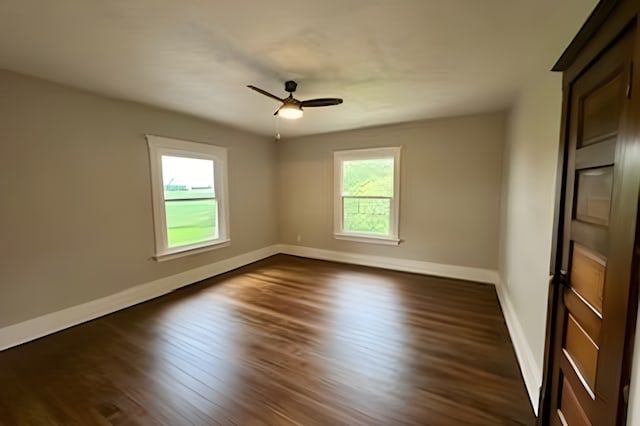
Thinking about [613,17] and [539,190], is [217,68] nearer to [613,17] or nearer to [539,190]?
[613,17]

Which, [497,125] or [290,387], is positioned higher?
[497,125]

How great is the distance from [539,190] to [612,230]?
134 cm

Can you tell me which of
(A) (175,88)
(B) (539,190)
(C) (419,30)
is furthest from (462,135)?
(A) (175,88)

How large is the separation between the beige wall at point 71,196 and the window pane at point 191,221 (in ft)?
1.09

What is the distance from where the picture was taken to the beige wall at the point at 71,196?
8.82ft

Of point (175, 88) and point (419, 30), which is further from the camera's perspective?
point (175, 88)

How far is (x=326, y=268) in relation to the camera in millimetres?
5207

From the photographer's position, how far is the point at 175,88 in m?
3.06

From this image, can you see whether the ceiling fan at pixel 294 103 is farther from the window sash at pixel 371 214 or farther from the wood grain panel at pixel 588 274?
the window sash at pixel 371 214

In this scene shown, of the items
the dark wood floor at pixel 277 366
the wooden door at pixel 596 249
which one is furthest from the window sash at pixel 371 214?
the wooden door at pixel 596 249

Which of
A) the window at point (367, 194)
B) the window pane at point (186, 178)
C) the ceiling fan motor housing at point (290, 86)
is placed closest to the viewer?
the ceiling fan motor housing at point (290, 86)

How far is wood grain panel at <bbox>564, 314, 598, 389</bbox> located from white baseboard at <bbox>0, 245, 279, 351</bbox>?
4.24 meters

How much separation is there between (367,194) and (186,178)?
307 centimetres

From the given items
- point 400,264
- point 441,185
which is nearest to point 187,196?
point 400,264
